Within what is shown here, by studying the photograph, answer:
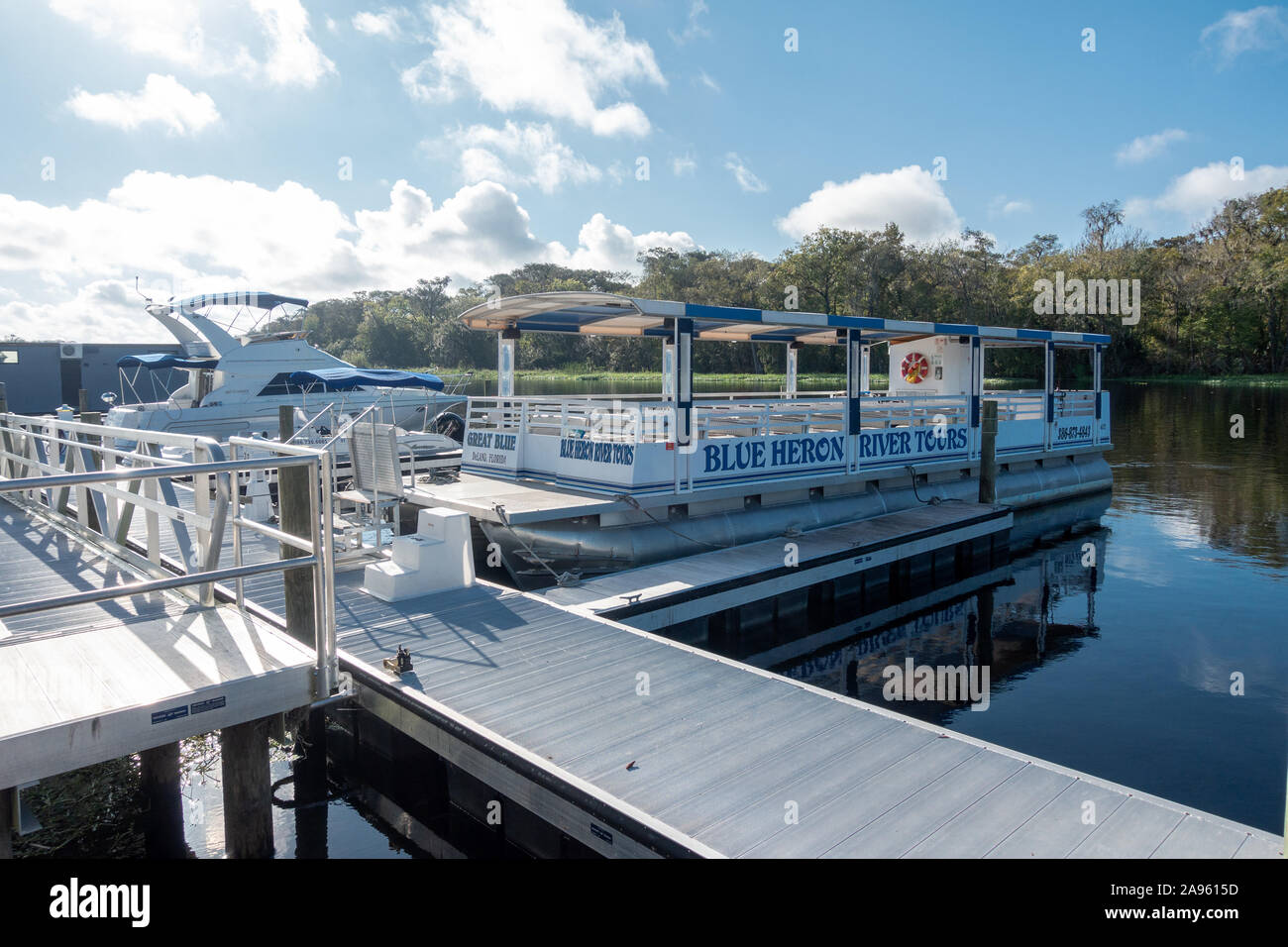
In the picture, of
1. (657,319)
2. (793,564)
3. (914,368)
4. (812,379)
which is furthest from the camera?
(812,379)

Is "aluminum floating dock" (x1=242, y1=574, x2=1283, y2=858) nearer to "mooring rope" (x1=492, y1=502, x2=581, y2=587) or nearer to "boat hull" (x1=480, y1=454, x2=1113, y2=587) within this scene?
"mooring rope" (x1=492, y1=502, x2=581, y2=587)

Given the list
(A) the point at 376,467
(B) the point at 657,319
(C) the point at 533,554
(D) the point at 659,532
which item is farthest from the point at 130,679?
(B) the point at 657,319

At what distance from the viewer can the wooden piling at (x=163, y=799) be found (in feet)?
A: 21.2

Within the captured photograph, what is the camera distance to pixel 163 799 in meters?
6.52

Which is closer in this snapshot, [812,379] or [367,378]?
[367,378]

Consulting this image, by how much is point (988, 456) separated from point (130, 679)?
15.0 m

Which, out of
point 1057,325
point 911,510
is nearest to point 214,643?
point 911,510

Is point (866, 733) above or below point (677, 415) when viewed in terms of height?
below

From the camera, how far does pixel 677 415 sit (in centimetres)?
1173

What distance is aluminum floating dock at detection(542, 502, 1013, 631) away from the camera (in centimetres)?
939

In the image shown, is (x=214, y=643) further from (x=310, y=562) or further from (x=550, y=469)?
(x=550, y=469)

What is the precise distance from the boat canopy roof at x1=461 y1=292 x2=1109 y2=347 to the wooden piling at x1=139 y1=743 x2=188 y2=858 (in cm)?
677

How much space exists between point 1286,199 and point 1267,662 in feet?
233

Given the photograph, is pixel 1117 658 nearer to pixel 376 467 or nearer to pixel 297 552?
pixel 376 467
